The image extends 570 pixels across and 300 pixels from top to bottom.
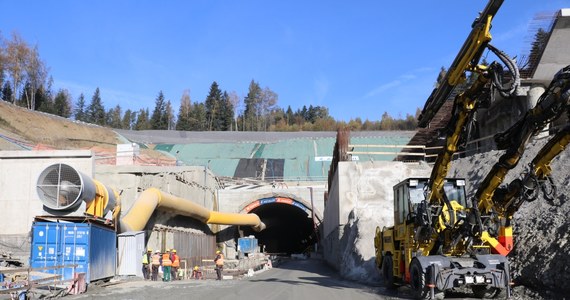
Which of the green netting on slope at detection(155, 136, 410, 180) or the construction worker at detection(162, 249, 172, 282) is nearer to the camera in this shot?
the construction worker at detection(162, 249, 172, 282)

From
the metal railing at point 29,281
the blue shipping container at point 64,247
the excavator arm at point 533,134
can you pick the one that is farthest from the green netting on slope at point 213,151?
the excavator arm at point 533,134

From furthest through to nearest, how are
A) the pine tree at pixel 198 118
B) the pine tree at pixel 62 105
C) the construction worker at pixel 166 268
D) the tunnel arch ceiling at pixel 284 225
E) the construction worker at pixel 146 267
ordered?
the pine tree at pixel 198 118
the pine tree at pixel 62 105
the tunnel arch ceiling at pixel 284 225
the construction worker at pixel 146 267
the construction worker at pixel 166 268

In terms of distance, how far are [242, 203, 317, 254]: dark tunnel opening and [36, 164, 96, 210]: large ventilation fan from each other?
3421 centimetres

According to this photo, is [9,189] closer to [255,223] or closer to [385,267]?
[385,267]

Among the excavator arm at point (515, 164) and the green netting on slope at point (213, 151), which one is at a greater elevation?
the green netting on slope at point (213, 151)

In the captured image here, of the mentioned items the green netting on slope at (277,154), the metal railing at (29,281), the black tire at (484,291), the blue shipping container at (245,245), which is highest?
the green netting on slope at (277,154)

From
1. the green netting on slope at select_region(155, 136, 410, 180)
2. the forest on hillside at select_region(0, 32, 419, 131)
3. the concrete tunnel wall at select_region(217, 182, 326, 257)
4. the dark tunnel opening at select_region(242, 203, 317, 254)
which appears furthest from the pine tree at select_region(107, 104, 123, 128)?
the concrete tunnel wall at select_region(217, 182, 326, 257)

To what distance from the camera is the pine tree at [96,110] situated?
134 meters

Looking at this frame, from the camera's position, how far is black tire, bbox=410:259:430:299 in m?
12.2

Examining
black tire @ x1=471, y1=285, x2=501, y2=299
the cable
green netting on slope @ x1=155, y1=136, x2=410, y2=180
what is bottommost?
black tire @ x1=471, y1=285, x2=501, y2=299

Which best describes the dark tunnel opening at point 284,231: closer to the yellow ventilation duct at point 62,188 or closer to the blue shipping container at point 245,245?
the blue shipping container at point 245,245

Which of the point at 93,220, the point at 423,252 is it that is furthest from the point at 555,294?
the point at 93,220

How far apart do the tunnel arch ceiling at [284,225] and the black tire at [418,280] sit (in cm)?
3336

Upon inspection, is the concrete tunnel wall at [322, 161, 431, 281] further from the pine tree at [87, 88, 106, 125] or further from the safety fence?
the pine tree at [87, 88, 106, 125]
